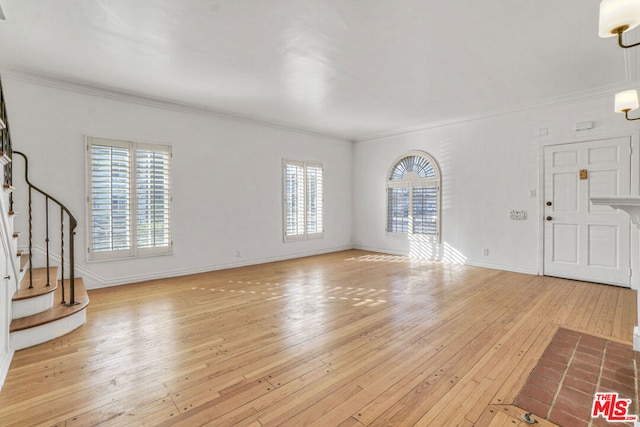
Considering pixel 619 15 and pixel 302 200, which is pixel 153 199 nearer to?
pixel 302 200

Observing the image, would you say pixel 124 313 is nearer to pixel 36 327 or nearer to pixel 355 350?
pixel 36 327

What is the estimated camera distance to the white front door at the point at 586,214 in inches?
179

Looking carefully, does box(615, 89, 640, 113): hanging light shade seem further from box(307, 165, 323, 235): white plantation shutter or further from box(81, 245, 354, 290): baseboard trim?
box(81, 245, 354, 290): baseboard trim

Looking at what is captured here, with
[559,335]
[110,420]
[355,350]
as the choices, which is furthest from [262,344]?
[559,335]

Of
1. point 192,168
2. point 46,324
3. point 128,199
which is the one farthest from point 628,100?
point 128,199

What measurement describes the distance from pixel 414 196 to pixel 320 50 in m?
4.37

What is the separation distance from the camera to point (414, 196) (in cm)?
703

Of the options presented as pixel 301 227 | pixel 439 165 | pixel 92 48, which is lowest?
pixel 301 227

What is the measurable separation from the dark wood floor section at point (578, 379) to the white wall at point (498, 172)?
300 cm

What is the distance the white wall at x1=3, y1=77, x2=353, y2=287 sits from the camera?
4184 mm

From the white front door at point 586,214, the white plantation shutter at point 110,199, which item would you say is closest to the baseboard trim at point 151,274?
the white plantation shutter at point 110,199

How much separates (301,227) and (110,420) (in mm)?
5517

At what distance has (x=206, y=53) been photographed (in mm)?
3498

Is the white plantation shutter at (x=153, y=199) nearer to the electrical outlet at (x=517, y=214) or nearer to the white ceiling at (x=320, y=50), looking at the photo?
the white ceiling at (x=320, y=50)
